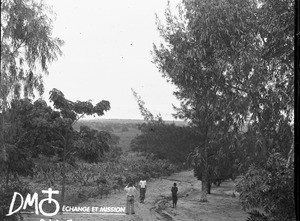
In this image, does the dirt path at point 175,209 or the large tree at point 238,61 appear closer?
the large tree at point 238,61

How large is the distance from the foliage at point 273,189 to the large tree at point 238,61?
12.7 ft

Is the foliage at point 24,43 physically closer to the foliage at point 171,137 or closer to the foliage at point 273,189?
the foliage at point 273,189

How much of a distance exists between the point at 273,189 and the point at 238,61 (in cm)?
753

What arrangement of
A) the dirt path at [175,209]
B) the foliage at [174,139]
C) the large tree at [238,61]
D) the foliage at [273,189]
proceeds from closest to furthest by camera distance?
the foliage at [273,189] < the large tree at [238,61] < the dirt path at [175,209] < the foliage at [174,139]

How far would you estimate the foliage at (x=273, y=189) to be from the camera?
11516mm

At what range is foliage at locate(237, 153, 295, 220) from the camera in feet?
37.8

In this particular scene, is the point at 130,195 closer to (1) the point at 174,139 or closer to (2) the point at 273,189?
(2) the point at 273,189

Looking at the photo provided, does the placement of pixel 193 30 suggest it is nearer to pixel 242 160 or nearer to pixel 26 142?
A: pixel 242 160

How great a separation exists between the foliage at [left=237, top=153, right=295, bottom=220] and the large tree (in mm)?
3874

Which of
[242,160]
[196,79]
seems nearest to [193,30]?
[196,79]

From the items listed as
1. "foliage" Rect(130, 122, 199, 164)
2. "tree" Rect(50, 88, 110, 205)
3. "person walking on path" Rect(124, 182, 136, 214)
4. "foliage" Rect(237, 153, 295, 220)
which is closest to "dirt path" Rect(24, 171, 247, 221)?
"person walking on path" Rect(124, 182, 136, 214)

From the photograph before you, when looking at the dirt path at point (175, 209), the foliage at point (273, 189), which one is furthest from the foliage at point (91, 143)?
the foliage at point (273, 189)

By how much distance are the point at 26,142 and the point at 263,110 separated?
1033 centimetres

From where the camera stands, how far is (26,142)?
18578 millimetres
